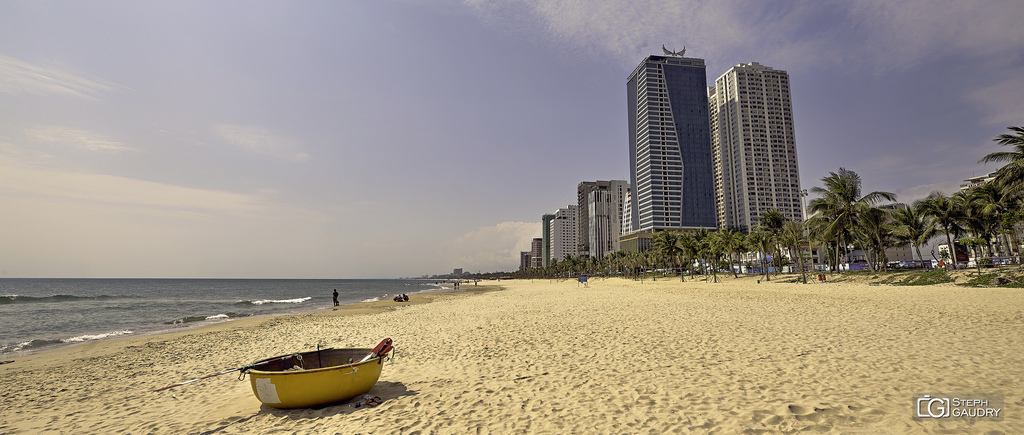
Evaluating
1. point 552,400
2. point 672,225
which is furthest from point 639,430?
point 672,225

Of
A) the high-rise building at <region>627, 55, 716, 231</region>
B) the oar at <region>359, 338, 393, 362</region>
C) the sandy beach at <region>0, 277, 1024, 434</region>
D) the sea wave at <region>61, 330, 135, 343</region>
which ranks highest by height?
the high-rise building at <region>627, 55, 716, 231</region>

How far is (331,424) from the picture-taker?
23.1 feet

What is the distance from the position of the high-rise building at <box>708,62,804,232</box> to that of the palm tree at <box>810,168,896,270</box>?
461ft

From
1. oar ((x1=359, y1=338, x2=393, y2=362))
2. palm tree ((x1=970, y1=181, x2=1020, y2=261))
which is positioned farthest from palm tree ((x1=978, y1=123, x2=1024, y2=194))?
oar ((x1=359, y1=338, x2=393, y2=362))

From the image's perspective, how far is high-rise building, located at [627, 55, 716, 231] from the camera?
161 meters

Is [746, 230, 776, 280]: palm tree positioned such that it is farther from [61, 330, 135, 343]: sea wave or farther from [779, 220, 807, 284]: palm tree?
[61, 330, 135, 343]: sea wave

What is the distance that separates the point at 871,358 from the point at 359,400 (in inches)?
439

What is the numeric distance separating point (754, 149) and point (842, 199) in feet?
506

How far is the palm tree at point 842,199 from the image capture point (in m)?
40.8

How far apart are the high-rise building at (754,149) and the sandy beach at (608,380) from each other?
177 m

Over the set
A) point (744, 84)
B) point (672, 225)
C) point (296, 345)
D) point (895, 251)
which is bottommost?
point (296, 345)

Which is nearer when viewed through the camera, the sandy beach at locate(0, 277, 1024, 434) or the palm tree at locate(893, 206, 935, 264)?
the sandy beach at locate(0, 277, 1024, 434)

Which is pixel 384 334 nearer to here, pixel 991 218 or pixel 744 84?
pixel 991 218

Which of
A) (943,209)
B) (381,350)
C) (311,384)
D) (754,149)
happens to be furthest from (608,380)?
(754,149)
